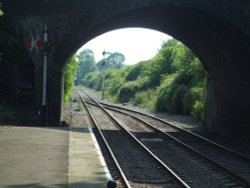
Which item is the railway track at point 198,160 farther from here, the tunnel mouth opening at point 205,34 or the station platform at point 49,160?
the tunnel mouth opening at point 205,34

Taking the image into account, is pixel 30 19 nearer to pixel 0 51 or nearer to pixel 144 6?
pixel 0 51

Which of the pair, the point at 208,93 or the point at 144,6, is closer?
the point at 144,6

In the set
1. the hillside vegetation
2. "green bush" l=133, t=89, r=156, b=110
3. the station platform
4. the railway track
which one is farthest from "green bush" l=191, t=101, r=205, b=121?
the station platform

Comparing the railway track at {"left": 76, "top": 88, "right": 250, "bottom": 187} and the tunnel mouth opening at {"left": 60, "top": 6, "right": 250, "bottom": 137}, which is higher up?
the tunnel mouth opening at {"left": 60, "top": 6, "right": 250, "bottom": 137}

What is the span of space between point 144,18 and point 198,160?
27.6ft

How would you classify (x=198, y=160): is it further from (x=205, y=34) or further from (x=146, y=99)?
(x=146, y=99)

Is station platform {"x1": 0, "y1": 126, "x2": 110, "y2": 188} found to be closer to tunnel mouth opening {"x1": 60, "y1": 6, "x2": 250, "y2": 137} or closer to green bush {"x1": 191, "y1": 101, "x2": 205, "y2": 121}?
tunnel mouth opening {"x1": 60, "y1": 6, "x2": 250, "y2": 137}

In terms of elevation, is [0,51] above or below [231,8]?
below

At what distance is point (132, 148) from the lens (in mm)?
15188

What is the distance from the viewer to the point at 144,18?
19.9m

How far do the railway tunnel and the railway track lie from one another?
2303 mm

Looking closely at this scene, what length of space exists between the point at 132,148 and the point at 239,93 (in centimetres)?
534

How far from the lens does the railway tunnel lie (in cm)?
1705

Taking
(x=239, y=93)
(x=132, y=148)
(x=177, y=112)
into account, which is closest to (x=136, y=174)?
(x=132, y=148)
